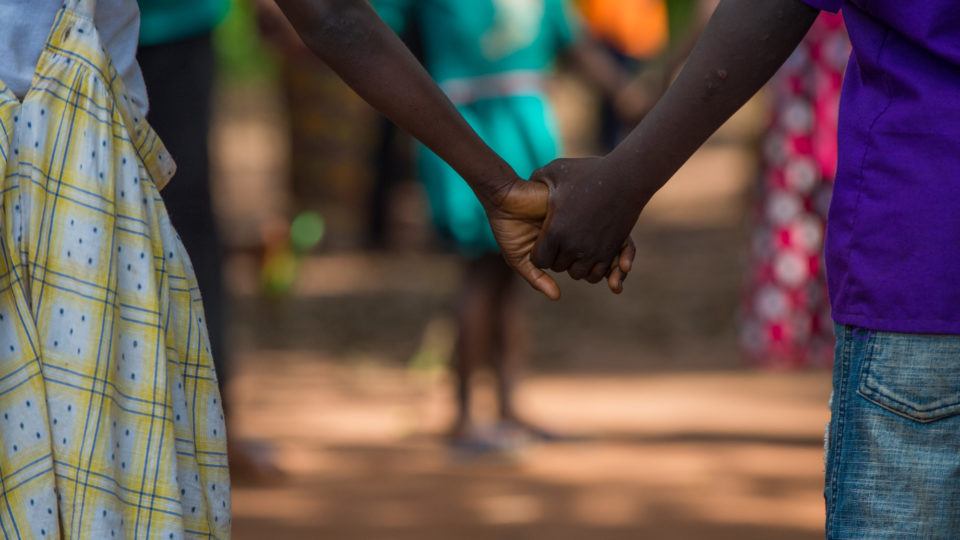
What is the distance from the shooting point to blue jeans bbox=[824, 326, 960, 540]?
1886mm

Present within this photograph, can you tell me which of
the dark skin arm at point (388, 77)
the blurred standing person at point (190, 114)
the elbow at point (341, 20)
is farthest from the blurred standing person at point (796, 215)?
the elbow at point (341, 20)

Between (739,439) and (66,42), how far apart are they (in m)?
3.70

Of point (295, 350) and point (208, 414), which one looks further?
point (295, 350)

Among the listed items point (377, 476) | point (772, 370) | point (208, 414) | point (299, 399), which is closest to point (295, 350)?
point (299, 399)

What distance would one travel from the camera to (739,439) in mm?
5270

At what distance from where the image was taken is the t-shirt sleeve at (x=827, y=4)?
190 cm

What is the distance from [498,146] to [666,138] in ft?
9.48

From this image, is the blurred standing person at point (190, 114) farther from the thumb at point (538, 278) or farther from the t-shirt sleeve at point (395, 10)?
the thumb at point (538, 278)

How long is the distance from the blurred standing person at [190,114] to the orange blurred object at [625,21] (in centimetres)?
775

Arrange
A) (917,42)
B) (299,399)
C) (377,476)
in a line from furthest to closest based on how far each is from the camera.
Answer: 1. (299,399)
2. (377,476)
3. (917,42)

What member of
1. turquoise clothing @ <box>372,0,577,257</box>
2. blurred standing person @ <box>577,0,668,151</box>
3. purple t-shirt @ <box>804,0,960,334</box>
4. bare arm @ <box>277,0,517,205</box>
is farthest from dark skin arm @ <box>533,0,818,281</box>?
blurred standing person @ <box>577,0,668,151</box>

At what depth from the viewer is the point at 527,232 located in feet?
8.51

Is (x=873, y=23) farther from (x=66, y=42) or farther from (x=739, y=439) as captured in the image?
(x=739, y=439)

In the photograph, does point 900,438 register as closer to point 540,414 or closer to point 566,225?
point 566,225
